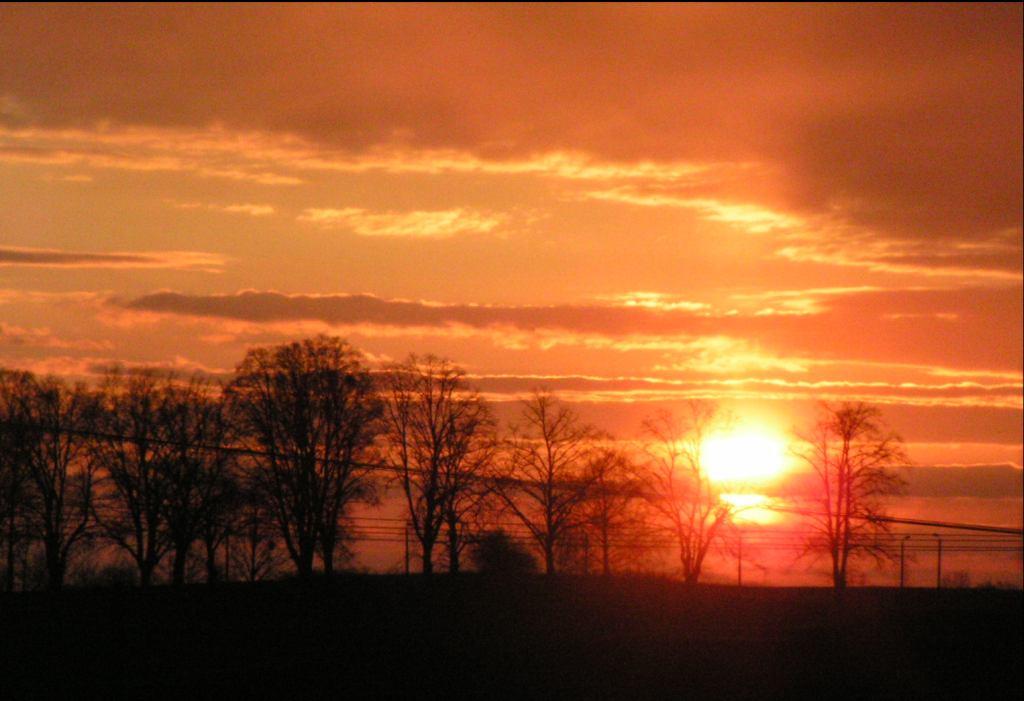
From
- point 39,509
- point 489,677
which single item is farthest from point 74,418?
point 489,677

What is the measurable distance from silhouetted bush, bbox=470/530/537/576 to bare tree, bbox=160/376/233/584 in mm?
16163

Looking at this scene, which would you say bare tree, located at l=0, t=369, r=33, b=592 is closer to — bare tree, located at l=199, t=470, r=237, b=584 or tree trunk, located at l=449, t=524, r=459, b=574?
bare tree, located at l=199, t=470, r=237, b=584

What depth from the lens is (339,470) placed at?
78.8 metres

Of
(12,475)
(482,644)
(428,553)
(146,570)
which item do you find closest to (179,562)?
(146,570)

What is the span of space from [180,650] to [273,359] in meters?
37.2

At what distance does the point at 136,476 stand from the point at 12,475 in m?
7.59

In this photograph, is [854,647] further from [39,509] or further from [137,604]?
[39,509]

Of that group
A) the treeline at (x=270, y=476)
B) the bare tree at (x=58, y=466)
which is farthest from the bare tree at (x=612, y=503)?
the bare tree at (x=58, y=466)

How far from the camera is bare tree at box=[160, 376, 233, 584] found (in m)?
78.5

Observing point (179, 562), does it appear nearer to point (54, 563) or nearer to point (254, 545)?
point (254, 545)

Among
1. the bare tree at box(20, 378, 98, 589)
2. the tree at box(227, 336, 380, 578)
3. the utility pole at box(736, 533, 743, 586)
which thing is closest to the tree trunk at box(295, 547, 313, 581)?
the tree at box(227, 336, 380, 578)

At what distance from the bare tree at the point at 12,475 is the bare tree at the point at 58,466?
567 millimetres

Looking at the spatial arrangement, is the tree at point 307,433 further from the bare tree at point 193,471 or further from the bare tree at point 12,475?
the bare tree at point 12,475

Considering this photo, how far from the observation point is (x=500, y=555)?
86375 mm
